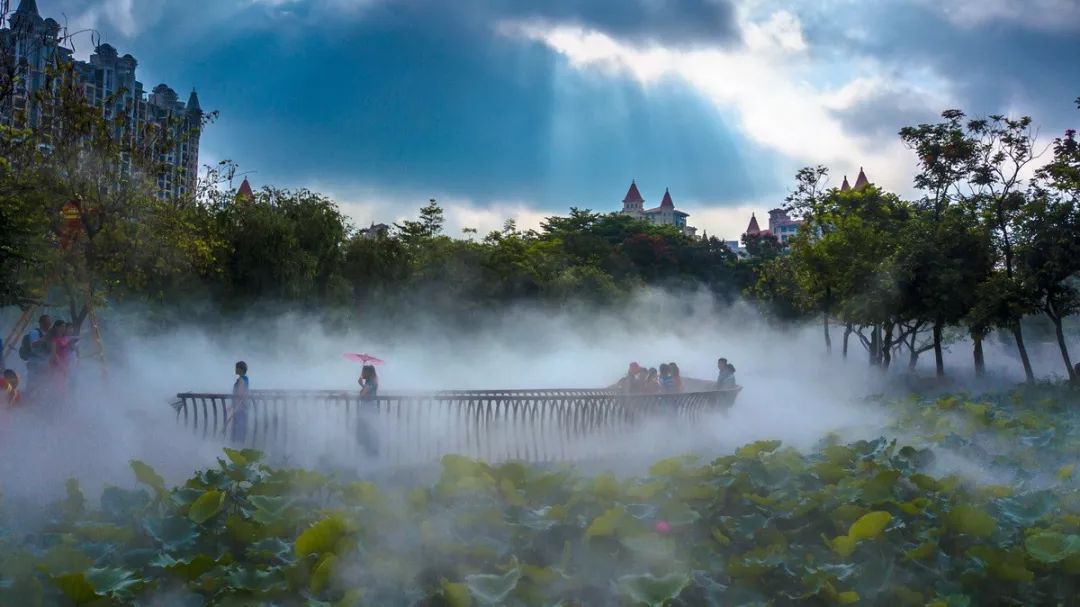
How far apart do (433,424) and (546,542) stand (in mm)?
10407

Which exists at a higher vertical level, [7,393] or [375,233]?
[375,233]

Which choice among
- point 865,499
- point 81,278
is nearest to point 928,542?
point 865,499

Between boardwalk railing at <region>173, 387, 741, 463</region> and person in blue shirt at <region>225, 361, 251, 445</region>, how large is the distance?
2 cm

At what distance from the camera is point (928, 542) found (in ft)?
11.8

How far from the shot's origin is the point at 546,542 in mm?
3461

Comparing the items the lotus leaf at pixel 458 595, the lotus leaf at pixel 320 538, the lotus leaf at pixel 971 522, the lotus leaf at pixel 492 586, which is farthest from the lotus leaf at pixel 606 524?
the lotus leaf at pixel 971 522

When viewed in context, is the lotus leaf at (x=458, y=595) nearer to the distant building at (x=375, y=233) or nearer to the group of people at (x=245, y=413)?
the group of people at (x=245, y=413)

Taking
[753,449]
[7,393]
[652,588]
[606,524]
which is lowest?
[652,588]

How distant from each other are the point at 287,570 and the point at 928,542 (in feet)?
9.10

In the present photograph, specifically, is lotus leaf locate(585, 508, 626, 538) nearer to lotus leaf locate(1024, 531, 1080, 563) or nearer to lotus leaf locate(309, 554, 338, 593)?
lotus leaf locate(309, 554, 338, 593)

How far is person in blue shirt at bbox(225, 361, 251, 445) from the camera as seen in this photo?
38.3 feet

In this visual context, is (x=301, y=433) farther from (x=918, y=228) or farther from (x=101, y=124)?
(x=918, y=228)

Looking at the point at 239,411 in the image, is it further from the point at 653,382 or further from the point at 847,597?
the point at 847,597

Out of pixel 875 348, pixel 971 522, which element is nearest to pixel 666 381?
pixel 971 522
